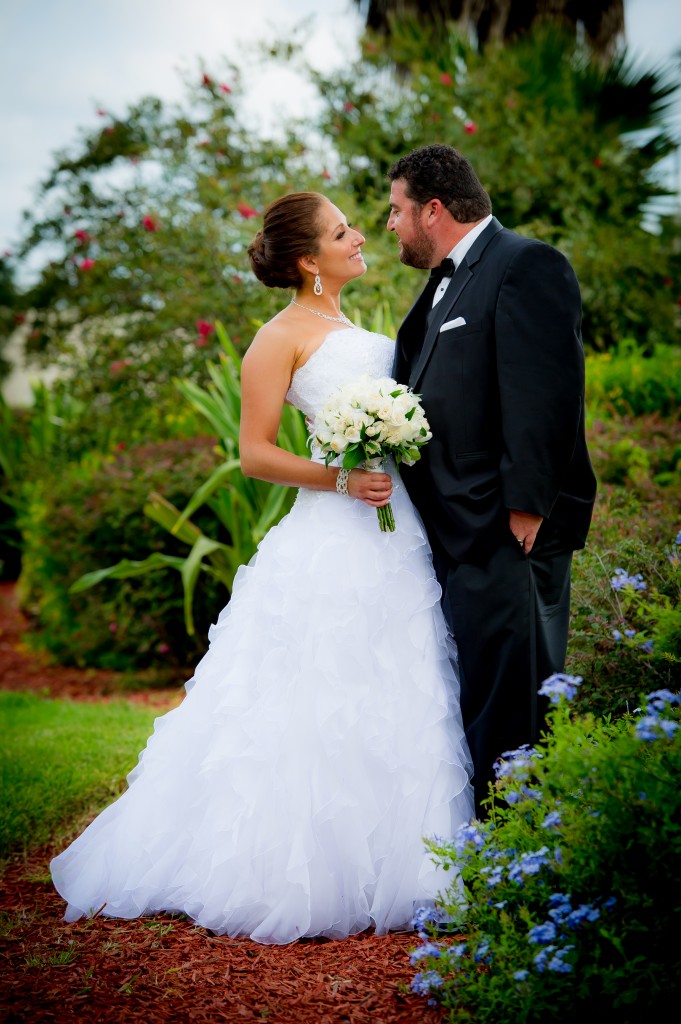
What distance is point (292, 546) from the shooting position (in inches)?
125

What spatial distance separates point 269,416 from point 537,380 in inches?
38.7

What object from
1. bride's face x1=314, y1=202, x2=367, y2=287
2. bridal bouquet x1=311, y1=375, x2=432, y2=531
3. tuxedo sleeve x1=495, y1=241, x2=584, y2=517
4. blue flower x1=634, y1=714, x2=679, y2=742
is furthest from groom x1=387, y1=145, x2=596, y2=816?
blue flower x1=634, y1=714, x2=679, y2=742

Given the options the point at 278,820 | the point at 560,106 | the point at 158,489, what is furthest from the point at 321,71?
the point at 278,820

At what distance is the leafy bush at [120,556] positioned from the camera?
6809mm

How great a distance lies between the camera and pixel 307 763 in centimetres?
288

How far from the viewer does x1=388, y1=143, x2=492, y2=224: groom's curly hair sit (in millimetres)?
3107

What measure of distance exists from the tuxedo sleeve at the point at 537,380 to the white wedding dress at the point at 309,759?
53 cm

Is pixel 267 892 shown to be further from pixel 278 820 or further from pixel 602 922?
pixel 602 922

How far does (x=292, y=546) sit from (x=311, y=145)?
7.37m

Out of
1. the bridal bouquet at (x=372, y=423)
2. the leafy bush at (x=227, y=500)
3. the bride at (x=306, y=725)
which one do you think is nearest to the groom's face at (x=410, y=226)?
the bride at (x=306, y=725)

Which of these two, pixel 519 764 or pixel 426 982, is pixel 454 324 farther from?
pixel 426 982

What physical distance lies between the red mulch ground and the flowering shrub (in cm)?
19

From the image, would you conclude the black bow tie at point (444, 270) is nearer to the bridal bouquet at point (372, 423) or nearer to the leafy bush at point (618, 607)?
the bridal bouquet at point (372, 423)

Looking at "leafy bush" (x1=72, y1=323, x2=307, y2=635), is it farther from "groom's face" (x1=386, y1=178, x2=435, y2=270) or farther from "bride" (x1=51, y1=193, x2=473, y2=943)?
"groom's face" (x1=386, y1=178, x2=435, y2=270)
